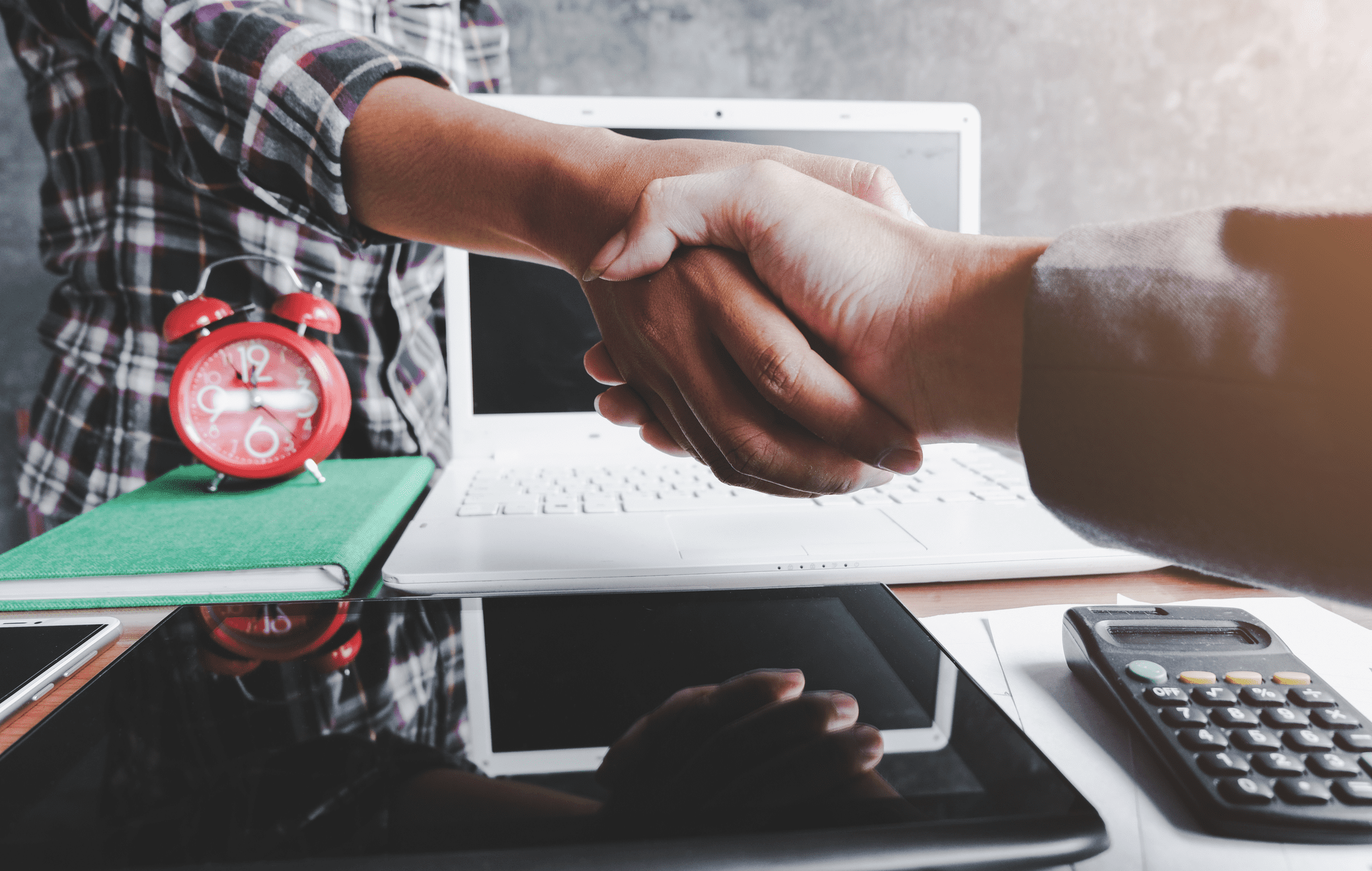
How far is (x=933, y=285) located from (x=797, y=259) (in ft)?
0.24

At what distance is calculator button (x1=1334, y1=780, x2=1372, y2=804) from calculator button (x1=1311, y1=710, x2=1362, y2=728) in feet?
0.10

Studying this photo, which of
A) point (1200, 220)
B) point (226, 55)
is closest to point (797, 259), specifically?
point (1200, 220)

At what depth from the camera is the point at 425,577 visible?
0.42m

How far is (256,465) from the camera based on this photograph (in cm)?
59

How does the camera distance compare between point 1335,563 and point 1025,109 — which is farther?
point 1025,109

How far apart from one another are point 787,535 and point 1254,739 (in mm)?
277

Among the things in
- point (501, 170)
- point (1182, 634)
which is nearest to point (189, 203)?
point (501, 170)

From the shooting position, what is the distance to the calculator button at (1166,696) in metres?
0.28

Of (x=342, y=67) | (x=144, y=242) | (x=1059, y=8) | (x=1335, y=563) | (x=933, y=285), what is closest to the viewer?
(x=1335, y=563)

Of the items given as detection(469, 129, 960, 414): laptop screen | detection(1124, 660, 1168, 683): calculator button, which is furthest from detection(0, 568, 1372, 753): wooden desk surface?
detection(469, 129, 960, 414): laptop screen

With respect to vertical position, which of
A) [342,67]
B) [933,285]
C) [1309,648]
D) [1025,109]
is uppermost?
[1025,109]

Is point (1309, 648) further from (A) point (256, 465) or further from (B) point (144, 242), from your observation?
(B) point (144, 242)

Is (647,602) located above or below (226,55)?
below

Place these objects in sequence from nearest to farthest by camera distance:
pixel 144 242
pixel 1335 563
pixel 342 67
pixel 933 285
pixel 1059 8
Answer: pixel 1335 563
pixel 933 285
pixel 342 67
pixel 144 242
pixel 1059 8
